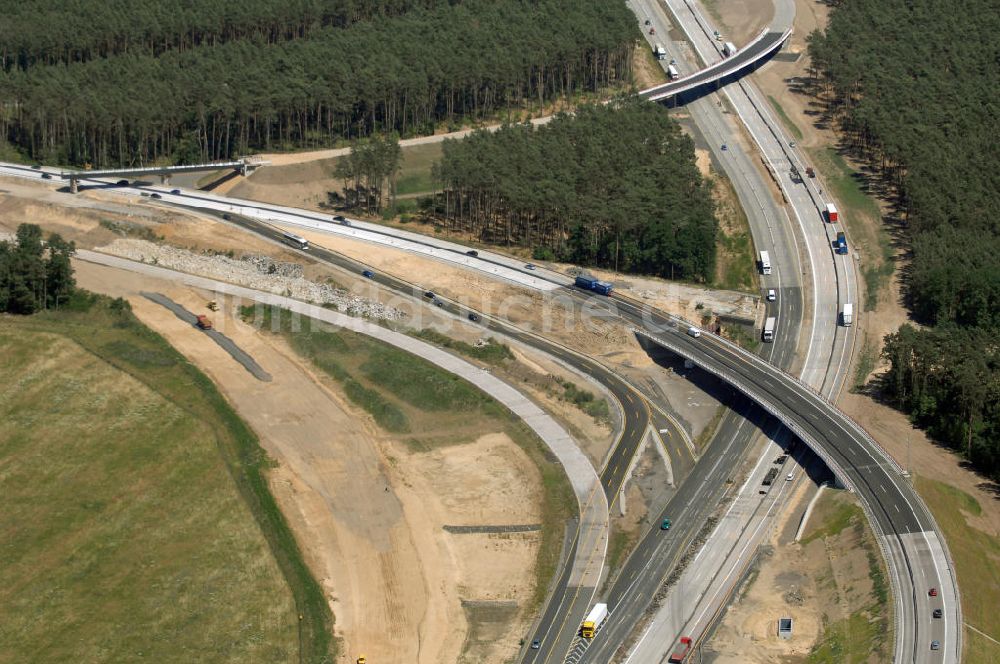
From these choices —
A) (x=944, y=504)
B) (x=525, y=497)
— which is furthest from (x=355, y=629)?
(x=944, y=504)

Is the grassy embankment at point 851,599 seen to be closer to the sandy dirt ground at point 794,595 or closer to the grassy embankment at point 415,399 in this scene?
the sandy dirt ground at point 794,595

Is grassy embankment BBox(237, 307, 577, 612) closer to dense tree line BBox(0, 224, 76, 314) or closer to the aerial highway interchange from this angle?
the aerial highway interchange

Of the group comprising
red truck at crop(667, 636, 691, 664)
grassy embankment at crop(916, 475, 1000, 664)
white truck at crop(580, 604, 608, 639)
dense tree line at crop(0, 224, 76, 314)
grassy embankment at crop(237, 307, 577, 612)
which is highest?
dense tree line at crop(0, 224, 76, 314)

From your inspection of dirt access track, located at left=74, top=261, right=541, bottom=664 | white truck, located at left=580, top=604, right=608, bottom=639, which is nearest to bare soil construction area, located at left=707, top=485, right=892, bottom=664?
white truck, located at left=580, top=604, right=608, bottom=639

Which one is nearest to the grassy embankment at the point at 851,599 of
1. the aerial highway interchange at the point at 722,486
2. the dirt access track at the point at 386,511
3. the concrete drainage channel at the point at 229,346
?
the aerial highway interchange at the point at 722,486

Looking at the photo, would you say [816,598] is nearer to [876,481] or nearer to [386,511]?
[876,481]

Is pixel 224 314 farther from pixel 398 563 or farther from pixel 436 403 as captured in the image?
pixel 398 563

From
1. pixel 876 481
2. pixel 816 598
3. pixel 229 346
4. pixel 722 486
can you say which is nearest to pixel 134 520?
pixel 229 346
